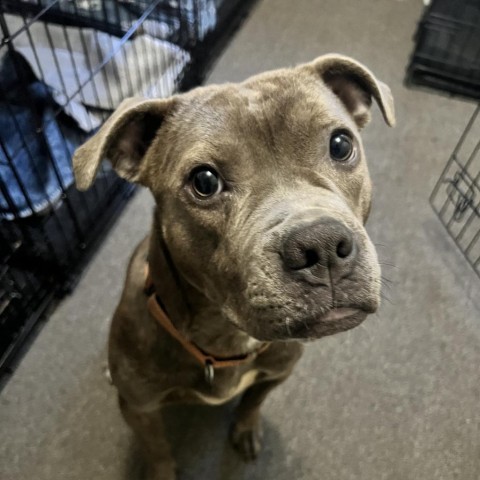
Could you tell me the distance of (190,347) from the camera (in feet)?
4.24

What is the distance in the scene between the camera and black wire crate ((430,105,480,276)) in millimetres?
2362

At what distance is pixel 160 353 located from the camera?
1.32 metres

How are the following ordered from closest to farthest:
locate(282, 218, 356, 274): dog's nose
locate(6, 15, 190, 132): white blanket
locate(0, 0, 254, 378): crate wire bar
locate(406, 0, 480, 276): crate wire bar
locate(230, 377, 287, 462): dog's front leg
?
locate(282, 218, 356, 274): dog's nose < locate(230, 377, 287, 462): dog's front leg < locate(0, 0, 254, 378): crate wire bar < locate(6, 15, 190, 132): white blanket < locate(406, 0, 480, 276): crate wire bar

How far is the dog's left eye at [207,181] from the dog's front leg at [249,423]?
71 centimetres

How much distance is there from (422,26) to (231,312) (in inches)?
100.0

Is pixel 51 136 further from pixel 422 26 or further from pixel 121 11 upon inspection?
pixel 422 26

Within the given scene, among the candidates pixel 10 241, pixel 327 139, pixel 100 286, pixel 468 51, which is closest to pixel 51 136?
pixel 10 241

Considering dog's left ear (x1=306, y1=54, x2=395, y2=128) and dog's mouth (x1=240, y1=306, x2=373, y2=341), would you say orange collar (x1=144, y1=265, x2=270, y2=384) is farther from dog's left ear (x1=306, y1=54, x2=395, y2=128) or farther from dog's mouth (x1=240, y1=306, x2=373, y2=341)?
dog's left ear (x1=306, y1=54, x2=395, y2=128)

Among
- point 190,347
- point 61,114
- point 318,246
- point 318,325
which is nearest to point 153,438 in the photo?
point 190,347

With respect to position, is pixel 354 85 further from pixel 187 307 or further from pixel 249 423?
pixel 249 423

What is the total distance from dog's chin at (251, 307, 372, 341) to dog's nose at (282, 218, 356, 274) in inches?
3.5

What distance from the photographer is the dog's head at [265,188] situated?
3.07 ft

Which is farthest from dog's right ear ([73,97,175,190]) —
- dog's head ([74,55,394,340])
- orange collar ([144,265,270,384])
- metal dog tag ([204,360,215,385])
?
metal dog tag ([204,360,215,385])

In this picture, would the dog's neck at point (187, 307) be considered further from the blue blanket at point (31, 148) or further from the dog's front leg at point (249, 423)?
the blue blanket at point (31, 148)
